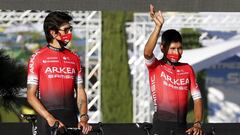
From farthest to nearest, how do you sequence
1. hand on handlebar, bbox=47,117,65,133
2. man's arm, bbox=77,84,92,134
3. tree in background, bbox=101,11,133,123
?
tree in background, bbox=101,11,133,123 → man's arm, bbox=77,84,92,134 → hand on handlebar, bbox=47,117,65,133

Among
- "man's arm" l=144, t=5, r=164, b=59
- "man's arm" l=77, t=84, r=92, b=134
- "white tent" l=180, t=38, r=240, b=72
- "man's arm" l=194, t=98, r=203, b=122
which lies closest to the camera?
"man's arm" l=77, t=84, r=92, b=134

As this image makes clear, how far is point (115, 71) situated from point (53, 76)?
41.5 ft

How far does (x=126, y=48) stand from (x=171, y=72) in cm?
1231

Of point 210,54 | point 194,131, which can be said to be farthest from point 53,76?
point 210,54

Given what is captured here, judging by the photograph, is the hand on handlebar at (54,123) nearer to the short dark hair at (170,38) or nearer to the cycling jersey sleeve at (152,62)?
the cycling jersey sleeve at (152,62)

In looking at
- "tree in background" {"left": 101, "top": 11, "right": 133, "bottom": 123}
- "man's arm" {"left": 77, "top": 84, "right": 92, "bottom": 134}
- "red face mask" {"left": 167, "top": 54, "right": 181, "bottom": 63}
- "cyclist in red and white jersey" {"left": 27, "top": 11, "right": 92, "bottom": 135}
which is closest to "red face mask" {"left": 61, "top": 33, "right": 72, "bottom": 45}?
"cyclist in red and white jersey" {"left": 27, "top": 11, "right": 92, "bottom": 135}

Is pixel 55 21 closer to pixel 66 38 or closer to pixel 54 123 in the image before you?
pixel 66 38

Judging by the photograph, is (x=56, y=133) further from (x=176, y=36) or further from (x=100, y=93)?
(x=100, y=93)

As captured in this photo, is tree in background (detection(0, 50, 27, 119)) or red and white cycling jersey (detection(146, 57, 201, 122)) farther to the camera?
tree in background (detection(0, 50, 27, 119))

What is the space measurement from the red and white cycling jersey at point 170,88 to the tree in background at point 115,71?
1180 centimetres

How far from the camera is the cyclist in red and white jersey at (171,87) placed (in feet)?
14.3

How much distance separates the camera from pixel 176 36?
4.36 m

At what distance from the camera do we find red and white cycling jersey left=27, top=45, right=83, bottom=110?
4008 mm

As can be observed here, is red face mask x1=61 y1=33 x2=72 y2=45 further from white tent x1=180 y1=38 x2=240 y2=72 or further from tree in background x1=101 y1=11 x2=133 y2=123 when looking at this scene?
white tent x1=180 y1=38 x2=240 y2=72
